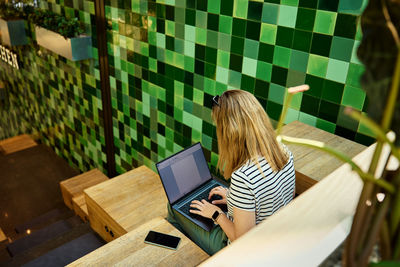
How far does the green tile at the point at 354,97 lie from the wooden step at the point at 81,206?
2.79 meters

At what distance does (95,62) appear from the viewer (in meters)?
3.49

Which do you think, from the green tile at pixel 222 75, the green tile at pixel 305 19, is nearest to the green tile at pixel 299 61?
the green tile at pixel 305 19

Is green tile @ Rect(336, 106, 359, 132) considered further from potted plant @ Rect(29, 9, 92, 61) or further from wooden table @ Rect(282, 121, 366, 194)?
potted plant @ Rect(29, 9, 92, 61)

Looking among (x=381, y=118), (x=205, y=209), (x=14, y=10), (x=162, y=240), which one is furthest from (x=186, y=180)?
(x=14, y=10)

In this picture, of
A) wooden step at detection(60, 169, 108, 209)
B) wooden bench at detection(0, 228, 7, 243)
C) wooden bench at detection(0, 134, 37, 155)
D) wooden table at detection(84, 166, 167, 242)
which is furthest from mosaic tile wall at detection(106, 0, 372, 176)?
wooden bench at detection(0, 134, 37, 155)

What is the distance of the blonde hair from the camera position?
1473 mm

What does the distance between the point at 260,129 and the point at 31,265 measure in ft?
5.86

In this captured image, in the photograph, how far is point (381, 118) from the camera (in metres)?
0.29

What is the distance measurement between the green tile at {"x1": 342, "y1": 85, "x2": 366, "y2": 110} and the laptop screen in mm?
887

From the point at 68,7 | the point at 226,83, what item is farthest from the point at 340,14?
the point at 68,7

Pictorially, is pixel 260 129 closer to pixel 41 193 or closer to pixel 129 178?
pixel 129 178

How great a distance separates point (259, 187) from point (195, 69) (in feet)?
4.22

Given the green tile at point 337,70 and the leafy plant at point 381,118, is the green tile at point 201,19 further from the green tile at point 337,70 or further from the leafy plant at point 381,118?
the leafy plant at point 381,118

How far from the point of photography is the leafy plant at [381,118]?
0.94 ft
